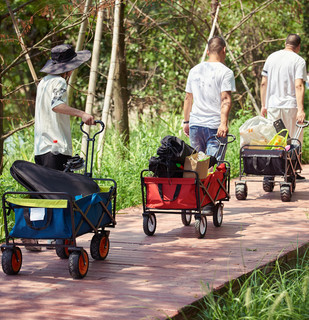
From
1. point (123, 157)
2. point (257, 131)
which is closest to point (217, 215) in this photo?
point (257, 131)

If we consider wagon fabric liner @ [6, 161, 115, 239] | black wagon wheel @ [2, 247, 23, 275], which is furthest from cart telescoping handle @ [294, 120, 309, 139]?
black wagon wheel @ [2, 247, 23, 275]

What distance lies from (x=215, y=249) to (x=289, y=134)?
13.6 ft

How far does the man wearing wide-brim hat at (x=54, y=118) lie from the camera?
6.00 meters

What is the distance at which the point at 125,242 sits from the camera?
647 centimetres

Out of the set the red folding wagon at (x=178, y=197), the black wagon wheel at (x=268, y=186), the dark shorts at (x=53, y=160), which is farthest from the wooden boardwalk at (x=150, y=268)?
the black wagon wheel at (x=268, y=186)

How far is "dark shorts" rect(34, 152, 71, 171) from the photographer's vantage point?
6.08 meters

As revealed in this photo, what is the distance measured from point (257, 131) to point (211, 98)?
167 centimetres

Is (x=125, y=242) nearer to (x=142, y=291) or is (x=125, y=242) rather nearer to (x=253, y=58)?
(x=142, y=291)

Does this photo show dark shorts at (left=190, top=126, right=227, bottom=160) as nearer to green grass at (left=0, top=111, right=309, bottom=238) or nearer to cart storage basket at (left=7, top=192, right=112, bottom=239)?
green grass at (left=0, top=111, right=309, bottom=238)

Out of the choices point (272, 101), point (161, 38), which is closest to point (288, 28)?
point (161, 38)

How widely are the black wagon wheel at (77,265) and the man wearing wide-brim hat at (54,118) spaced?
3.99 feet

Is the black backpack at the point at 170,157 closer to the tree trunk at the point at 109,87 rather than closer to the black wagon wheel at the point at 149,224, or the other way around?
the black wagon wheel at the point at 149,224

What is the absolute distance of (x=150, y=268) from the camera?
539 centimetres

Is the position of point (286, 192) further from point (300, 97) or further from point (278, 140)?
point (300, 97)
